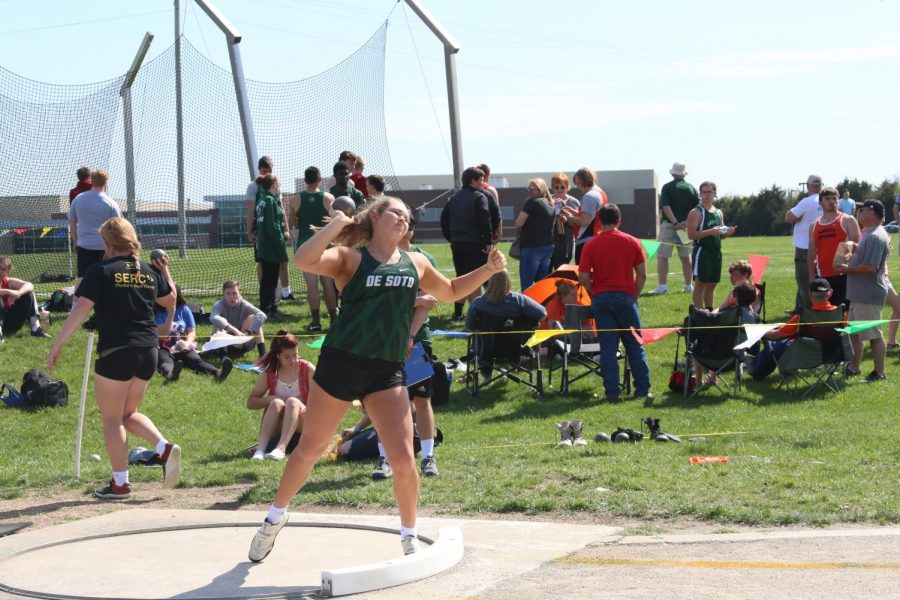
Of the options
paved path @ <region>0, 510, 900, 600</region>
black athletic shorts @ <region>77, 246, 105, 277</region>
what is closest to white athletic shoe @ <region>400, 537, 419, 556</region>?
paved path @ <region>0, 510, 900, 600</region>

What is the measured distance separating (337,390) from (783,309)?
40.8 feet

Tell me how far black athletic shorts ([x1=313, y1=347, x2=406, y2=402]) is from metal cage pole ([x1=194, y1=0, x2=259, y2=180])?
11768 millimetres

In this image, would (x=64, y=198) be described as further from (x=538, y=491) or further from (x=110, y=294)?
(x=538, y=491)

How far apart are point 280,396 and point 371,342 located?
471cm

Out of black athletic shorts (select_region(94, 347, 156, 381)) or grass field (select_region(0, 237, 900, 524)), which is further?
black athletic shorts (select_region(94, 347, 156, 381))

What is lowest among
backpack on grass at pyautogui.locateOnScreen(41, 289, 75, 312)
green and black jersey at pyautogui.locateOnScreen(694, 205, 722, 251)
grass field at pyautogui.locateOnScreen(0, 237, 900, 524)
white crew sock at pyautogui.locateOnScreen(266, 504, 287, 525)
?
grass field at pyautogui.locateOnScreen(0, 237, 900, 524)

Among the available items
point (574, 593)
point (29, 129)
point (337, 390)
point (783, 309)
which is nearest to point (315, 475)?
point (337, 390)

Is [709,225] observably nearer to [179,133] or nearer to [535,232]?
[535,232]

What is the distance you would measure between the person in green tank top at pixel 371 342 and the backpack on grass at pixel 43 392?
23.6 feet

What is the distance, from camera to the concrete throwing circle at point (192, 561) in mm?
5727

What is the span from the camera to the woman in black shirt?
1482cm

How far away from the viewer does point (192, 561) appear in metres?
6.31

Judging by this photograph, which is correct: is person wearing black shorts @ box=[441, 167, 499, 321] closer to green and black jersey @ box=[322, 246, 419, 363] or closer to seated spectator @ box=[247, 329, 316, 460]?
seated spectator @ box=[247, 329, 316, 460]

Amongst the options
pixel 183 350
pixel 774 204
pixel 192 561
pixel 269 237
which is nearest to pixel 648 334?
pixel 183 350
